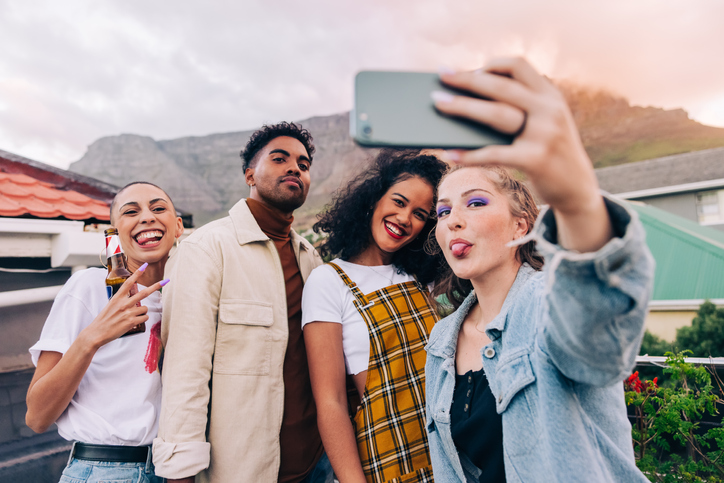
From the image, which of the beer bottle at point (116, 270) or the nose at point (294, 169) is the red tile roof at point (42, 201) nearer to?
the beer bottle at point (116, 270)

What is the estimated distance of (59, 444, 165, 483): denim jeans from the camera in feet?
5.70

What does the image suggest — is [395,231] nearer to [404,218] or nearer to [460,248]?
[404,218]

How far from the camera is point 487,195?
1.58 m

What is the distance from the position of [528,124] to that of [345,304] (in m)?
1.51

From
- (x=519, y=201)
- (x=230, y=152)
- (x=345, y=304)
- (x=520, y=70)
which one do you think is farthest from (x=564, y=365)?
(x=230, y=152)

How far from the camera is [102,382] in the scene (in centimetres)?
186

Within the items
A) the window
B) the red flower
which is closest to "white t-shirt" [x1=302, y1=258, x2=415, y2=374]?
the red flower

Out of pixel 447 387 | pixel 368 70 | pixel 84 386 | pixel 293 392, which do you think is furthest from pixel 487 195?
pixel 84 386

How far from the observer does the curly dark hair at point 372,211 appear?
2.34 metres

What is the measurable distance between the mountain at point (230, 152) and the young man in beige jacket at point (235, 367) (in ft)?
107

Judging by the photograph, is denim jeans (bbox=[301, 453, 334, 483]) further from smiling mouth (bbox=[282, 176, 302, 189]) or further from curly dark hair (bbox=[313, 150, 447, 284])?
smiling mouth (bbox=[282, 176, 302, 189])

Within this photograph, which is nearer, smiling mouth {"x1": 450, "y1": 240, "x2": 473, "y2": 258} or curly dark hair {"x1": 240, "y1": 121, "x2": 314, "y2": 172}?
smiling mouth {"x1": 450, "y1": 240, "x2": 473, "y2": 258}

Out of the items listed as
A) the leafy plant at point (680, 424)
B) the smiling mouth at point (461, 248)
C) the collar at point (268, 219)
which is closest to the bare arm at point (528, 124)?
the smiling mouth at point (461, 248)

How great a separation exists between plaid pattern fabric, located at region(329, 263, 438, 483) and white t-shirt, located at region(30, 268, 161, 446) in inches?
38.0
